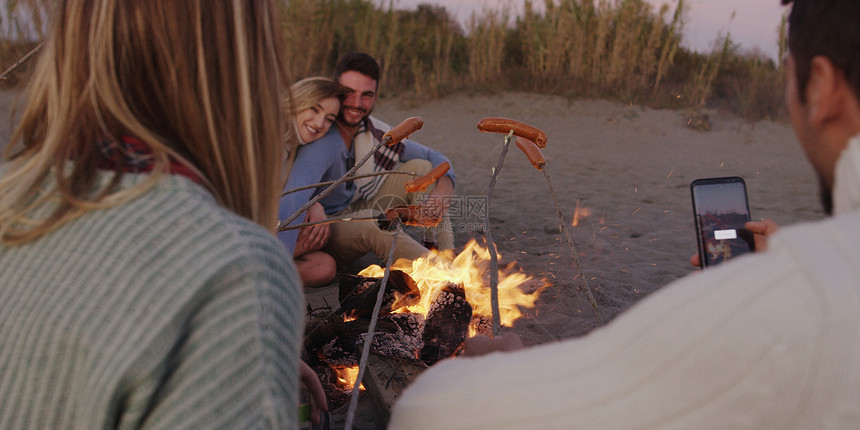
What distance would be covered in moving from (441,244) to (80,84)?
11.0 feet

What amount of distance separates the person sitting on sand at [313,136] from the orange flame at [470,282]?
39 centimetres

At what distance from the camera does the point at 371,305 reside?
A: 2.78 meters

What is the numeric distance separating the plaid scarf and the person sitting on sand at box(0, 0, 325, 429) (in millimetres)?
3171

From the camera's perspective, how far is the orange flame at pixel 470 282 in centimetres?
292

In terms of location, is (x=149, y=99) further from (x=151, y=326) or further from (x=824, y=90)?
(x=824, y=90)

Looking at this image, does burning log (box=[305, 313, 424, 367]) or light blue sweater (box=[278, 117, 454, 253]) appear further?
light blue sweater (box=[278, 117, 454, 253])

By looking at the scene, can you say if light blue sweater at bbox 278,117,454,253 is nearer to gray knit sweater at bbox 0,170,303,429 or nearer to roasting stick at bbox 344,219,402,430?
roasting stick at bbox 344,219,402,430

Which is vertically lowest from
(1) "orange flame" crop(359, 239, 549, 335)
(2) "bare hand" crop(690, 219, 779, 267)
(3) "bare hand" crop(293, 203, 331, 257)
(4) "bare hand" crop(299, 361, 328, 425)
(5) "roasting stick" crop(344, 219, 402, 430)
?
(1) "orange flame" crop(359, 239, 549, 335)

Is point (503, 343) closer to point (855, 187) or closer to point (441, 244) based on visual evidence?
point (855, 187)

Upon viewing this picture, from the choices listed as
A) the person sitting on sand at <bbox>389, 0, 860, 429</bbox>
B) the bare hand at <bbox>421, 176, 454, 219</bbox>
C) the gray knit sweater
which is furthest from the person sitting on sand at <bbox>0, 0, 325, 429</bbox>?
the bare hand at <bbox>421, 176, 454, 219</bbox>

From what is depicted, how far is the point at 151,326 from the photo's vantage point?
68cm

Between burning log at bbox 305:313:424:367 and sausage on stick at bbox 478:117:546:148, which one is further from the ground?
sausage on stick at bbox 478:117:546:148

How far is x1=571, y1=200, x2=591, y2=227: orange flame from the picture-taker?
205 inches

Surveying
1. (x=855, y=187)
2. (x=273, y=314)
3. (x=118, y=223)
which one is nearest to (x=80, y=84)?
(x=118, y=223)
